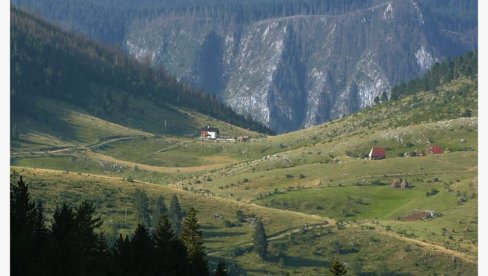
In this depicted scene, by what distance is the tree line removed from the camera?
42.0 meters

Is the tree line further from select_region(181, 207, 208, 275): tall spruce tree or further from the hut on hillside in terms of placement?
the hut on hillside

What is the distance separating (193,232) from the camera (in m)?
66.6

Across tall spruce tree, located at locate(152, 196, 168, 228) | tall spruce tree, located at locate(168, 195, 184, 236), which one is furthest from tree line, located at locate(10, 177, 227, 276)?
tall spruce tree, located at locate(152, 196, 168, 228)

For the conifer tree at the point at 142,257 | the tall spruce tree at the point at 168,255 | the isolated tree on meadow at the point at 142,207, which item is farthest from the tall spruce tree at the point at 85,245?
the isolated tree on meadow at the point at 142,207

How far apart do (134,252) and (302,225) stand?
96.4m

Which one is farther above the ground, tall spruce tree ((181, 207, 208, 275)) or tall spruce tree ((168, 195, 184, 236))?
tall spruce tree ((168, 195, 184, 236))

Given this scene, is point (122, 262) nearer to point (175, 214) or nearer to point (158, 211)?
point (175, 214)

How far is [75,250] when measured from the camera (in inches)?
1817

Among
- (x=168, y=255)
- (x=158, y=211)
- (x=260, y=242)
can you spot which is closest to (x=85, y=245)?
(x=168, y=255)

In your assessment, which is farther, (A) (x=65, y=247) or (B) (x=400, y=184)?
(B) (x=400, y=184)

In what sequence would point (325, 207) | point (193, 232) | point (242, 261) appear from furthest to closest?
point (325, 207)
point (242, 261)
point (193, 232)
